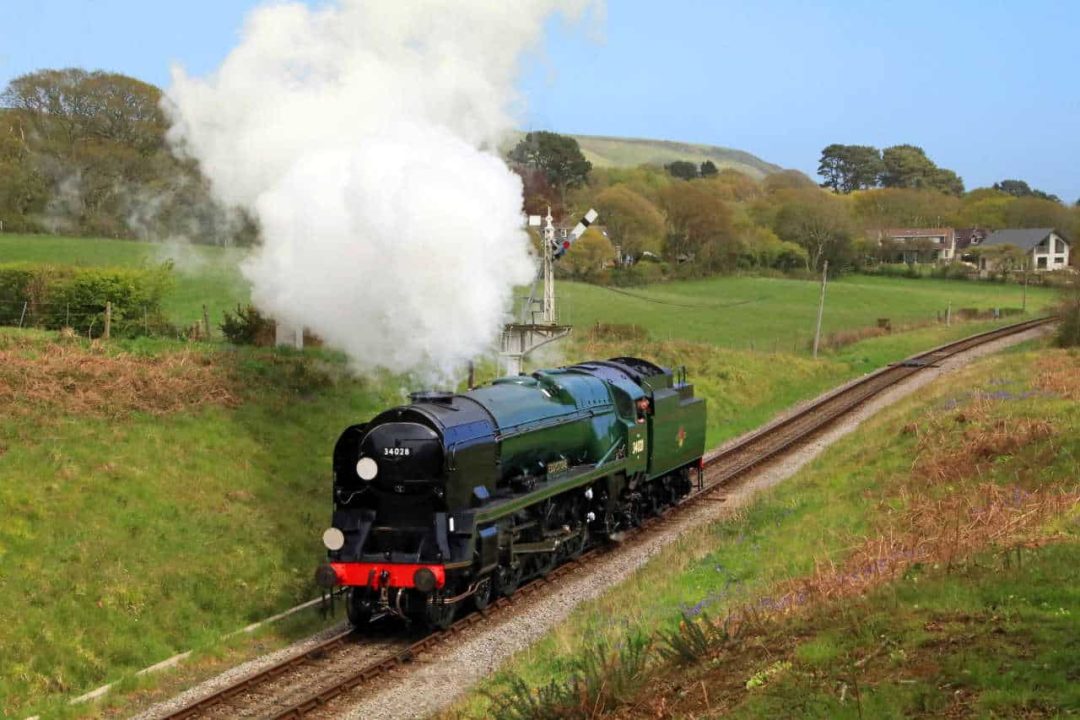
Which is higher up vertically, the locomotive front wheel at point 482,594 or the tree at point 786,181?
the tree at point 786,181

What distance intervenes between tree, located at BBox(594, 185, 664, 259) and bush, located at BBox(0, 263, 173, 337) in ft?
185

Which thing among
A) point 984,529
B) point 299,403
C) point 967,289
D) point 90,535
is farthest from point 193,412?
point 967,289

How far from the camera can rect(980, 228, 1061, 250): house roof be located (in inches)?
4168

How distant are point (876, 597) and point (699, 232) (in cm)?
7757

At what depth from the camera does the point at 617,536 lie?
21.4 m

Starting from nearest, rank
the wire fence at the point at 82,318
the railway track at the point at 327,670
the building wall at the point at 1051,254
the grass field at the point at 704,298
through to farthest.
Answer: the railway track at the point at 327,670 < the wire fence at the point at 82,318 < the grass field at the point at 704,298 < the building wall at the point at 1051,254

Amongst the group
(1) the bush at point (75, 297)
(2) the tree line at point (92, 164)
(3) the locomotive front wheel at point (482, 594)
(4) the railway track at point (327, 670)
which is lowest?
(4) the railway track at point (327, 670)

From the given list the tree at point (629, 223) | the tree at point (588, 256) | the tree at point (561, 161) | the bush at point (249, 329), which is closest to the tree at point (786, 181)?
the tree at point (561, 161)

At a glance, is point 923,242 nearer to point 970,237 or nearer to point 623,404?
point 970,237

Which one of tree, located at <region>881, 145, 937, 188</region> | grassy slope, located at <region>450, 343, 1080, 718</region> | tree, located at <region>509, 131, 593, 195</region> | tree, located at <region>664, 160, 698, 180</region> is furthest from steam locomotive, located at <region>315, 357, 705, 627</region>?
tree, located at <region>881, 145, 937, 188</region>

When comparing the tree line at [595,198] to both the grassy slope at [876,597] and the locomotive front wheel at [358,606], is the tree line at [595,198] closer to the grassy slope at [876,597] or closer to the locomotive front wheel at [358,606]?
the grassy slope at [876,597]

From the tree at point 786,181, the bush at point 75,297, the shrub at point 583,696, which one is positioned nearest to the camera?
the shrub at point 583,696

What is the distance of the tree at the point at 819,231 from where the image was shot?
96750 mm

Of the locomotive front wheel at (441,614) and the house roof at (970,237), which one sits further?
the house roof at (970,237)
